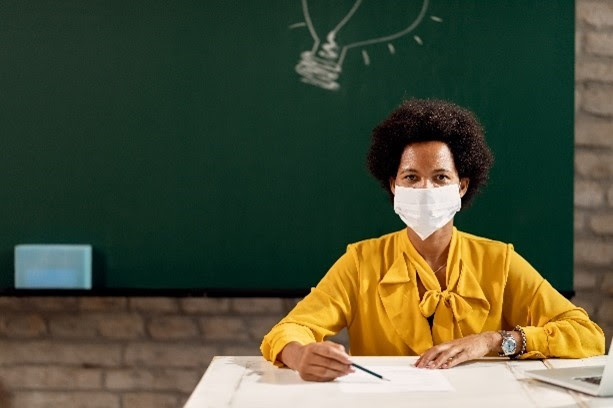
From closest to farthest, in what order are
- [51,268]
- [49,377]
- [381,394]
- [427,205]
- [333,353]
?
[381,394], [333,353], [427,205], [51,268], [49,377]

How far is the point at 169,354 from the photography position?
307 centimetres

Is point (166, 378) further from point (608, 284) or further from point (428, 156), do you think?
point (608, 284)

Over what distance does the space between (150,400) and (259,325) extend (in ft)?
1.51

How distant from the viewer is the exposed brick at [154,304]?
10.0 ft

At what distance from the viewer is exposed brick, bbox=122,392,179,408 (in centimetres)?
308

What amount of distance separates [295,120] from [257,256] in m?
0.48

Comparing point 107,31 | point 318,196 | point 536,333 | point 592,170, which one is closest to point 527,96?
point 592,170

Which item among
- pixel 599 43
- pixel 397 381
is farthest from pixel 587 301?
pixel 397 381

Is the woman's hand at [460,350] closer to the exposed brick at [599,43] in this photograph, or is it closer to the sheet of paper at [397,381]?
the sheet of paper at [397,381]

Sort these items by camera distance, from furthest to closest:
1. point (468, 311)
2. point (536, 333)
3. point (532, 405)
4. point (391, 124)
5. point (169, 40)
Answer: point (169, 40) < point (391, 124) < point (468, 311) < point (536, 333) < point (532, 405)

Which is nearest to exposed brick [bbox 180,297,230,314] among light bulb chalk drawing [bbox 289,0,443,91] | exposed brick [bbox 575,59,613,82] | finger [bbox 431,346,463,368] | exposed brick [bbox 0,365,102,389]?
exposed brick [bbox 0,365,102,389]

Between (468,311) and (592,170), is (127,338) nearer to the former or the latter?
(468,311)

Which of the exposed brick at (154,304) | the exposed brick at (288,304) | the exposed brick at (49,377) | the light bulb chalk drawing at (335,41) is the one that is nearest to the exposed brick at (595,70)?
the light bulb chalk drawing at (335,41)

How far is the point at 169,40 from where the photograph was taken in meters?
3.02
